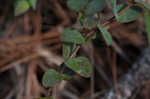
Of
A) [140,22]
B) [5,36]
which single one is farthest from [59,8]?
[140,22]

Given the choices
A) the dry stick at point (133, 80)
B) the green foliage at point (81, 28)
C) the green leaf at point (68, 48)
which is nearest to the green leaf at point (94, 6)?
the green foliage at point (81, 28)

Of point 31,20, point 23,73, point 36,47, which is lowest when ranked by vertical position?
point 23,73

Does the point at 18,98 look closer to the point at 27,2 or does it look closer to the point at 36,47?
the point at 36,47

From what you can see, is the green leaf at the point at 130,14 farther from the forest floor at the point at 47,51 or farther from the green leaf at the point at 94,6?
the forest floor at the point at 47,51

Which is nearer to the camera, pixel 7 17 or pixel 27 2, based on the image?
pixel 27 2

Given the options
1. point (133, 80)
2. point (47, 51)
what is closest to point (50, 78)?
point (133, 80)

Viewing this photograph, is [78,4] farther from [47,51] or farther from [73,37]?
[47,51]

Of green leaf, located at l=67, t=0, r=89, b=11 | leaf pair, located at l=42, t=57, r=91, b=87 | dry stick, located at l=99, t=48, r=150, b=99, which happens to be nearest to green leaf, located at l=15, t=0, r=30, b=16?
green leaf, located at l=67, t=0, r=89, b=11
